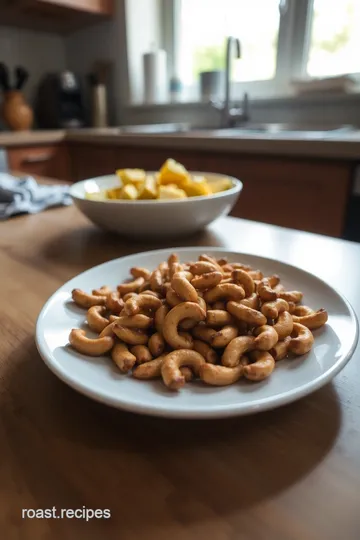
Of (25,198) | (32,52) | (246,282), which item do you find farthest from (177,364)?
(32,52)

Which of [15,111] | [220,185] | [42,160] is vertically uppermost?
[15,111]

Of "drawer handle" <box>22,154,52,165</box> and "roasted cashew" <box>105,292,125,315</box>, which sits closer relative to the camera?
"roasted cashew" <box>105,292,125,315</box>

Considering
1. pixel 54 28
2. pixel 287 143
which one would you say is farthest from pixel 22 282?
pixel 54 28

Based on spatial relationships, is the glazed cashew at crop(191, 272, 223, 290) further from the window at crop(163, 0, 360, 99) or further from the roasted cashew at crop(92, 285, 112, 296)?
the window at crop(163, 0, 360, 99)

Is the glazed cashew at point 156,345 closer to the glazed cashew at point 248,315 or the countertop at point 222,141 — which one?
the glazed cashew at point 248,315

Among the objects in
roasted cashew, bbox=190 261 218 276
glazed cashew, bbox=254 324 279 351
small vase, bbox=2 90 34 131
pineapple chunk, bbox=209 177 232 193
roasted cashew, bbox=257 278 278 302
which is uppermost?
small vase, bbox=2 90 34 131

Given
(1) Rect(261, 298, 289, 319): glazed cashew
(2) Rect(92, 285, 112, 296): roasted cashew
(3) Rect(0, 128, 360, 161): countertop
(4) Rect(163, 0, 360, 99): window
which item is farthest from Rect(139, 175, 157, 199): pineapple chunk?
(4) Rect(163, 0, 360, 99): window

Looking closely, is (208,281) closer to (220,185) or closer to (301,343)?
(301,343)
